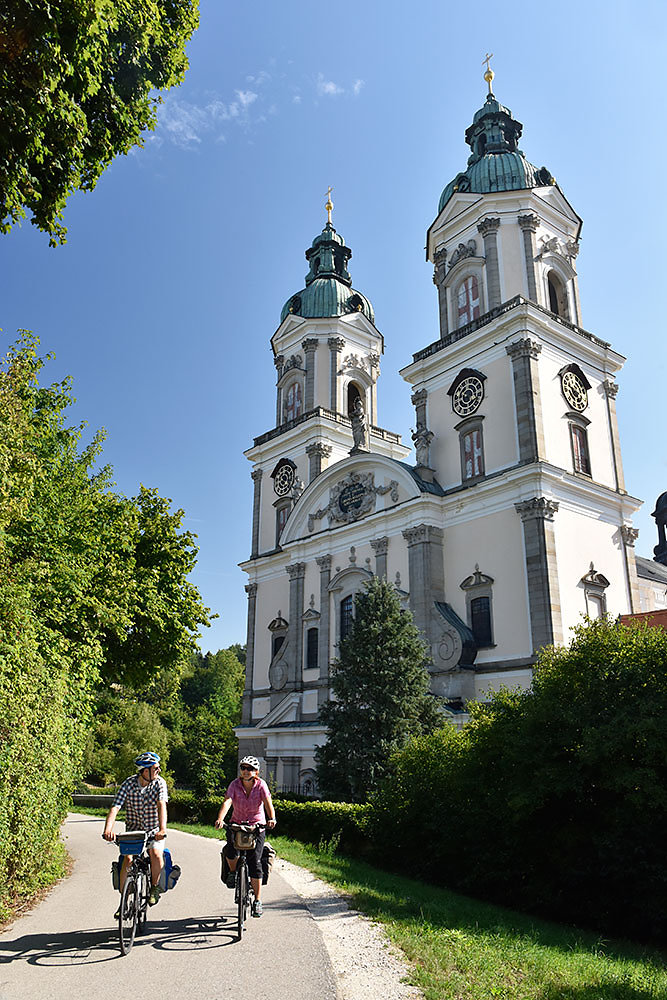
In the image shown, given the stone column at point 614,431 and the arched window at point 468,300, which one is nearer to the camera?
the stone column at point 614,431

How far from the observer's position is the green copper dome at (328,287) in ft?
151

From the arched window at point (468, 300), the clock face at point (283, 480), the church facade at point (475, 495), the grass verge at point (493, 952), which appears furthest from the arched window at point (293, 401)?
the grass verge at point (493, 952)

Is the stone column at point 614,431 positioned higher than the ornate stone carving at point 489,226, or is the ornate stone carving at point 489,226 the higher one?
the ornate stone carving at point 489,226

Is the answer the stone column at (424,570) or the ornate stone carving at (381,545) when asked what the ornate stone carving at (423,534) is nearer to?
the stone column at (424,570)

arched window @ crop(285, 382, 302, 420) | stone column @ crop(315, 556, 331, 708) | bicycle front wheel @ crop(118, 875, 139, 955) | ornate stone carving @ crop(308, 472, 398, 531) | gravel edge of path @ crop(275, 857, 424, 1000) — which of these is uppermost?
arched window @ crop(285, 382, 302, 420)

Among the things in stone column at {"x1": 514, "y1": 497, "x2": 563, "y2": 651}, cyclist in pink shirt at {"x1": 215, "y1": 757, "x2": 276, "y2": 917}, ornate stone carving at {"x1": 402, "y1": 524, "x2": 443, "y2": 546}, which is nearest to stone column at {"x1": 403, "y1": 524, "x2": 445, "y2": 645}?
ornate stone carving at {"x1": 402, "y1": 524, "x2": 443, "y2": 546}

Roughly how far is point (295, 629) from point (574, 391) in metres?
17.2

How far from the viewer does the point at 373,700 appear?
2252cm

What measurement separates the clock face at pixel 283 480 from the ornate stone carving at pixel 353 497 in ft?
17.5

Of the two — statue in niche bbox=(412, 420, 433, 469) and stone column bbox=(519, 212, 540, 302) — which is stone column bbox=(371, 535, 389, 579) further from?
stone column bbox=(519, 212, 540, 302)

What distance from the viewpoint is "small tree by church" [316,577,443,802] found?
69.5ft

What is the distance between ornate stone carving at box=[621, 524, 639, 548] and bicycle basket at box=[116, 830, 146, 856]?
28.1 meters

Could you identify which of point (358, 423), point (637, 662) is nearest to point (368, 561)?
point (358, 423)

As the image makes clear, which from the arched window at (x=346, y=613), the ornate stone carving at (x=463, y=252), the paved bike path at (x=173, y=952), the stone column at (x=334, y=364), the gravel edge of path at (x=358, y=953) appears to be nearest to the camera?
the paved bike path at (x=173, y=952)
